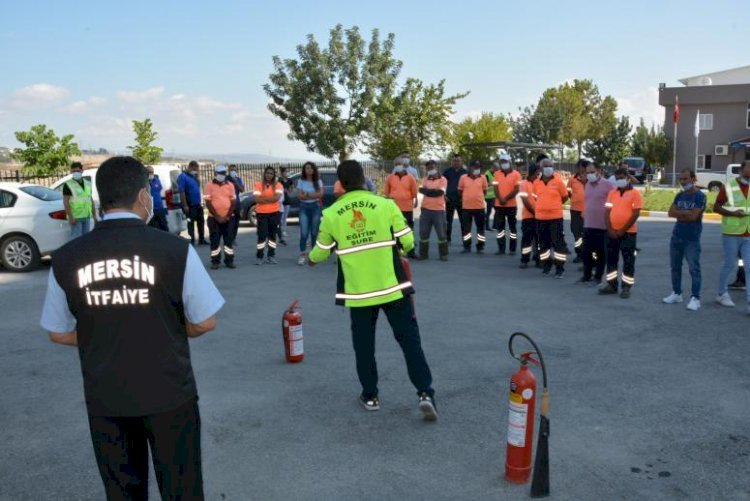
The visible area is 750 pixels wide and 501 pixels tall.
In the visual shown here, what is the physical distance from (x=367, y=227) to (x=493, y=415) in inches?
69.3

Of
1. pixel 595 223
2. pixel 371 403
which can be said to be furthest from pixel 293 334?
pixel 595 223

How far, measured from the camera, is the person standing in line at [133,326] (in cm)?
267

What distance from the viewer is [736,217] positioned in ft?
27.8

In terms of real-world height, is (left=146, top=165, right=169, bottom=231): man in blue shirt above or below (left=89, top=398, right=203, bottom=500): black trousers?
above

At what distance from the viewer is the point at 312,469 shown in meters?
4.38

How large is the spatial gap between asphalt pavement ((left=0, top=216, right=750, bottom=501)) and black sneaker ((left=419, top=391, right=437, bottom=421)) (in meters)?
0.09

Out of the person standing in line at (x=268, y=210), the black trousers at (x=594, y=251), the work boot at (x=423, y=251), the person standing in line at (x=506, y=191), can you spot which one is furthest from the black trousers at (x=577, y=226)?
the person standing in line at (x=268, y=210)

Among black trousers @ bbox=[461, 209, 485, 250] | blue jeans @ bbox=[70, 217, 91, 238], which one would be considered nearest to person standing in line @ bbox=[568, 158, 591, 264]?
black trousers @ bbox=[461, 209, 485, 250]

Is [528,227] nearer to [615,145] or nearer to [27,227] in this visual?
[27,227]

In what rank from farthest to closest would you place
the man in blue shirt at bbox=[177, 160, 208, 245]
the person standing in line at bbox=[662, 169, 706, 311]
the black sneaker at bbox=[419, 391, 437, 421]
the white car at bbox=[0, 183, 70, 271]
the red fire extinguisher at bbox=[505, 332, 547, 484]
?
the man in blue shirt at bbox=[177, 160, 208, 245] → the white car at bbox=[0, 183, 70, 271] → the person standing in line at bbox=[662, 169, 706, 311] → the black sneaker at bbox=[419, 391, 437, 421] → the red fire extinguisher at bbox=[505, 332, 547, 484]

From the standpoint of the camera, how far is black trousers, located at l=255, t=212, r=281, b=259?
508 inches

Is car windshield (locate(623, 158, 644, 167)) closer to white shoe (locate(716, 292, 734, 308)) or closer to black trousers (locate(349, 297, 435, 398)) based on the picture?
white shoe (locate(716, 292, 734, 308))

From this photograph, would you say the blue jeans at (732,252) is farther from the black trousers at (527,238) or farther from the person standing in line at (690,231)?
the black trousers at (527,238)

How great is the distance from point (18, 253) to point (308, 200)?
17.8 feet
